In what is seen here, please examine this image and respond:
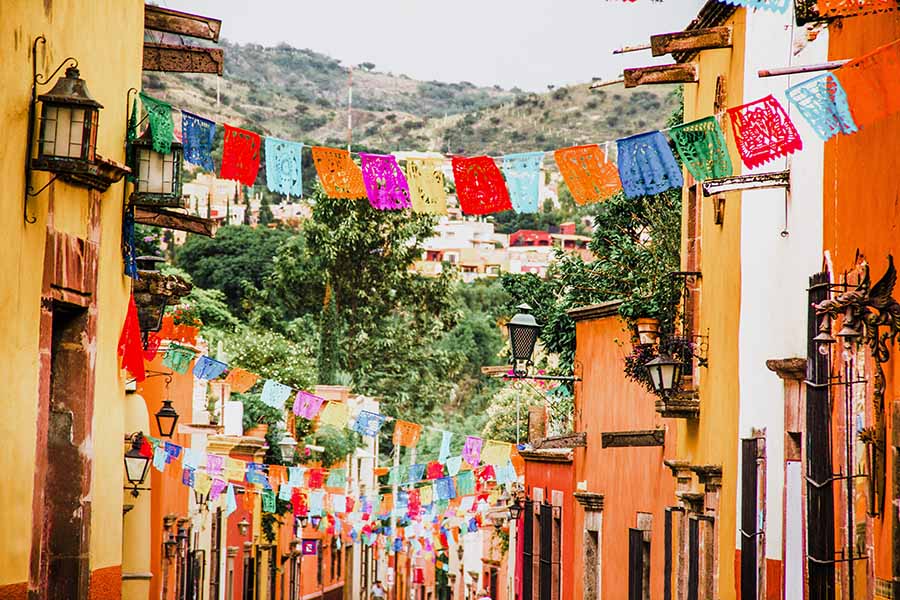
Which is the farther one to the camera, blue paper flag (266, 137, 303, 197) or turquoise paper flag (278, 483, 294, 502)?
turquoise paper flag (278, 483, 294, 502)

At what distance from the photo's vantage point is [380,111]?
5901 inches

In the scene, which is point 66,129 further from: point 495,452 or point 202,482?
point 495,452

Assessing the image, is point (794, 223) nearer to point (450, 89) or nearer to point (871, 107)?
point (871, 107)

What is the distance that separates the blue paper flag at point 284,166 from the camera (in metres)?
14.7

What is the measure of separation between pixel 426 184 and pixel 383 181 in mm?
462

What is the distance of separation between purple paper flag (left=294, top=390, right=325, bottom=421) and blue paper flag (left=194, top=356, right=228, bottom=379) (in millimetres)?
2374

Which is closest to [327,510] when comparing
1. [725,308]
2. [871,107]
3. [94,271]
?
[725,308]

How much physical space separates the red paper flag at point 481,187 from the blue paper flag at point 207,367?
7873 millimetres

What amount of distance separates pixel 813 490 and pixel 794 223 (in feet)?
9.26

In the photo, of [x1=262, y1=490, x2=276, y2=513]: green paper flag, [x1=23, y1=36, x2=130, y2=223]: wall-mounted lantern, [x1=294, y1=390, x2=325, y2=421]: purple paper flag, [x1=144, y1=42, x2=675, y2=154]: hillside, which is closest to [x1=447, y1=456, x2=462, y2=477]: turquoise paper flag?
[x1=262, y1=490, x2=276, y2=513]: green paper flag

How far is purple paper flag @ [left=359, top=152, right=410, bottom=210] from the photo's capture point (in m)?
15.0

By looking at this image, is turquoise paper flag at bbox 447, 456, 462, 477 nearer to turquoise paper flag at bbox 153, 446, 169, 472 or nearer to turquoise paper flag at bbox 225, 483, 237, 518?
turquoise paper flag at bbox 225, 483, 237, 518

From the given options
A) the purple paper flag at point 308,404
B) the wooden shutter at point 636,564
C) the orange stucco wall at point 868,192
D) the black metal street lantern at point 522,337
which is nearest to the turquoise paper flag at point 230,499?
the purple paper flag at point 308,404

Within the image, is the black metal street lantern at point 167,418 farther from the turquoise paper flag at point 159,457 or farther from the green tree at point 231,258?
the green tree at point 231,258
